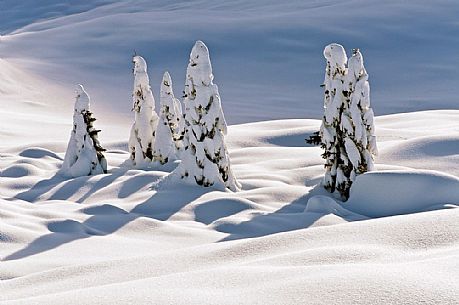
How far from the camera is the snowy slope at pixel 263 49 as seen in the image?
4597 centimetres

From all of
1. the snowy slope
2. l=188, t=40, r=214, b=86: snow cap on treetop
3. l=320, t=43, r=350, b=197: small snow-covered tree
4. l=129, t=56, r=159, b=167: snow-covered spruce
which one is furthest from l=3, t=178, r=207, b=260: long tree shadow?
the snowy slope

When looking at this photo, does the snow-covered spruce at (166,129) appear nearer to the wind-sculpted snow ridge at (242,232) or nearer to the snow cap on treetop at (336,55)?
the wind-sculpted snow ridge at (242,232)

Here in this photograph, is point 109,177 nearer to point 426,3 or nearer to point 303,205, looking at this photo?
point 303,205

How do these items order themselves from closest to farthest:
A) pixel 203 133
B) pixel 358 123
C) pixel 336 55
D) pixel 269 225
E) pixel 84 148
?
pixel 269 225 < pixel 358 123 < pixel 336 55 < pixel 203 133 < pixel 84 148

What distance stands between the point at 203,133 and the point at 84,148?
11.0ft

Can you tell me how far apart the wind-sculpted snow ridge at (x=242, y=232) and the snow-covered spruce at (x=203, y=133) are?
1.18 feet

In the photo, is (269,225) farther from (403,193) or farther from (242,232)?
(403,193)

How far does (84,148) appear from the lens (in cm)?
1605

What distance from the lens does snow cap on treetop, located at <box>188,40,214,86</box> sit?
14.1 m

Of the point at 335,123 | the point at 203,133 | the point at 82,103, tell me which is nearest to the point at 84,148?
the point at 82,103

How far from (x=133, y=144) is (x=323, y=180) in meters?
5.66

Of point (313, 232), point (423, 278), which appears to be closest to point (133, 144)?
point (313, 232)

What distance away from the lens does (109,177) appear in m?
14.9

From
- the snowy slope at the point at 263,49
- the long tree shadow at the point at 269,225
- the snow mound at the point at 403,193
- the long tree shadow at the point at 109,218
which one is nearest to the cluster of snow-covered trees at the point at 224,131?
the long tree shadow at the point at 109,218
